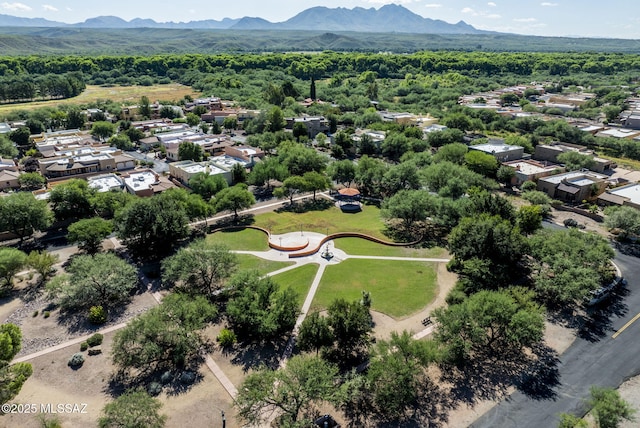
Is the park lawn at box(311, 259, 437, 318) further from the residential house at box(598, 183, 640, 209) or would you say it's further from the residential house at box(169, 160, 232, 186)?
the residential house at box(598, 183, 640, 209)

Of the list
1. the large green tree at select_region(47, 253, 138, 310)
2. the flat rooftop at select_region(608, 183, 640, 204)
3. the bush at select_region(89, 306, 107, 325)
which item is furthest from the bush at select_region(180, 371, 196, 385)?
the flat rooftop at select_region(608, 183, 640, 204)

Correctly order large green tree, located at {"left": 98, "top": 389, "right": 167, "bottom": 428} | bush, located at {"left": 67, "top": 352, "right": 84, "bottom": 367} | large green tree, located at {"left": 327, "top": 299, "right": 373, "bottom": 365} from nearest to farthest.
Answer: large green tree, located at {"left": 98, "top": 389, "right": 167, "bottom": 428}, large green tree, located at {"left": 327, "top": 299, "right": 373, "bottom": 365}, bush, located at {"left": 67, "top": 352, "right": 84, "bottom": 367}

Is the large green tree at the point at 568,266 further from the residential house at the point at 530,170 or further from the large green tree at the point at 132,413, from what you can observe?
the large green tree at the point at 132,413

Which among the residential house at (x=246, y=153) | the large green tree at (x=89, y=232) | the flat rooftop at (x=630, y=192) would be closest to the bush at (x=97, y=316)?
the large green tree at (x=89, y=232)

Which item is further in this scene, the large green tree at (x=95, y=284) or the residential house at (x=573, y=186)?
the residential house at (x=573, y=186)

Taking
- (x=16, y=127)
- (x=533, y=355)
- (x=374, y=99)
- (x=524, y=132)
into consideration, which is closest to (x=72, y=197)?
(x=533, y=355)

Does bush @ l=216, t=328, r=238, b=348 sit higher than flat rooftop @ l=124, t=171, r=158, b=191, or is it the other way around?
flat rooftop @ l=124, t=171, r=158, b=191
